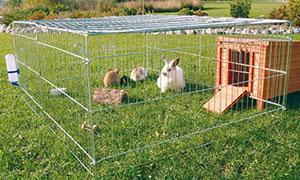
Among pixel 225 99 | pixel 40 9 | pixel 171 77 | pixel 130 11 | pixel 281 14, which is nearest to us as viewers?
pixel 225 99

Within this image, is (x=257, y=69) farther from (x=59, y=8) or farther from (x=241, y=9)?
(x=59, y=8)

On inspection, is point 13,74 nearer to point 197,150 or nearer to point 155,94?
point 155,94

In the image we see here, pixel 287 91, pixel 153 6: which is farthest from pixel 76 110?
pixel 153 6

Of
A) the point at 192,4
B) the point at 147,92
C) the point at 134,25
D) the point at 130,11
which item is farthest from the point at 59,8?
the point at 134,25

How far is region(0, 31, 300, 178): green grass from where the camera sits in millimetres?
2525

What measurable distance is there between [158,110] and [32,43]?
5.19 ft

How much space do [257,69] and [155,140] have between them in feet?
4.79

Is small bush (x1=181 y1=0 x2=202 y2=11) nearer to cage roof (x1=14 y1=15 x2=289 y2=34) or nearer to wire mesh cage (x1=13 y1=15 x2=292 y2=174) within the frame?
wire mesh cage (x1=13 y1=15 x2=292 y2=174)

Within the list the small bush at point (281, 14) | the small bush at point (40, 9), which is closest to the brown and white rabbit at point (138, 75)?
the small bush at point (281, 14)

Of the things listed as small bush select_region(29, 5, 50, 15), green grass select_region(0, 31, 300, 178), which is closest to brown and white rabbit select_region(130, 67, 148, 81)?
green grass select_region(0, 31, 300, 178)

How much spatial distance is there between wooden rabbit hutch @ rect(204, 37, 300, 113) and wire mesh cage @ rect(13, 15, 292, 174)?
0.01 meters

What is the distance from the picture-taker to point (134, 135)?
3.05m

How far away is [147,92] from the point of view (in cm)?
429

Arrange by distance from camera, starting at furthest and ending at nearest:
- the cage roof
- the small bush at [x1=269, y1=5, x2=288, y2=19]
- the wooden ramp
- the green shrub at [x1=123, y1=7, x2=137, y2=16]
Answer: the green shrub at [x1=123, y1=7, x2=137, y2=16]
the small bush at [x1=269, y1=5, x2=288, y2=19]
the wooden ramp
the cage roof
